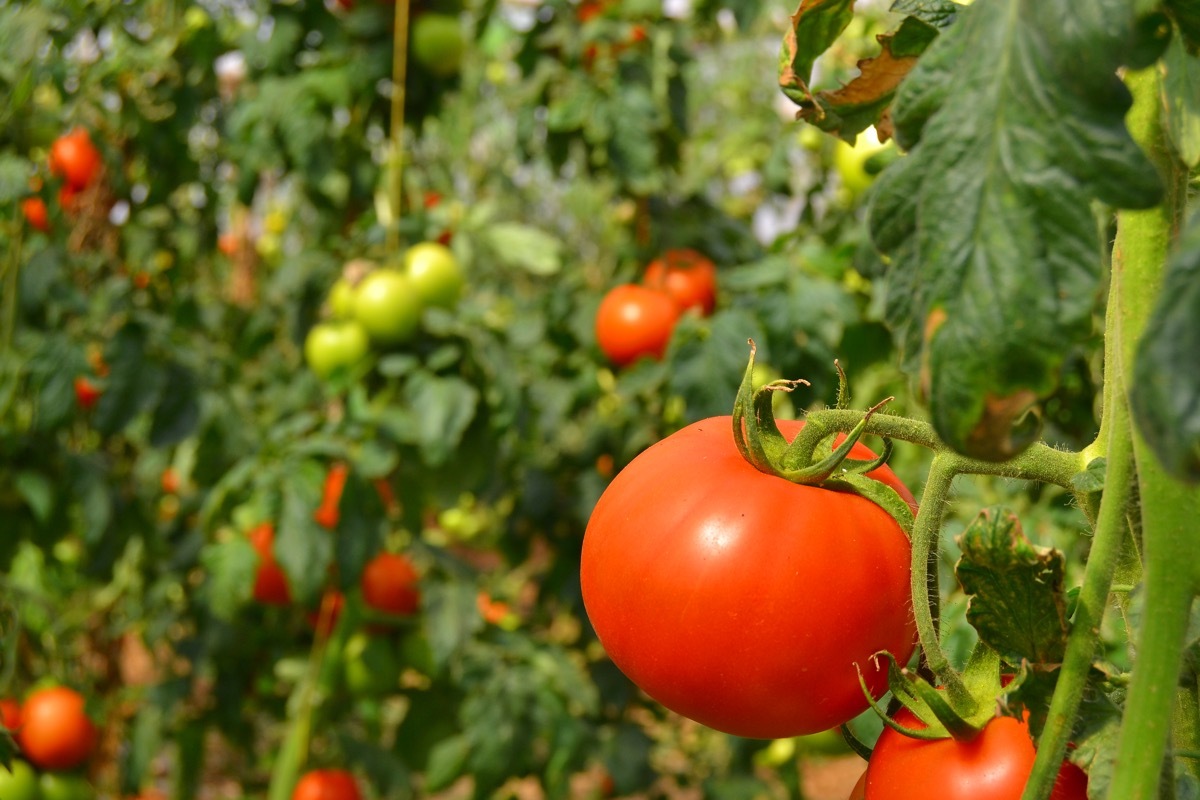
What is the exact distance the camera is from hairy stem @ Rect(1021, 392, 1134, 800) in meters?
0.36

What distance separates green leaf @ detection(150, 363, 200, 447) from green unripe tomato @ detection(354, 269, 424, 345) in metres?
0.27

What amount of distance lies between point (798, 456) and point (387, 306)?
4.25 ft

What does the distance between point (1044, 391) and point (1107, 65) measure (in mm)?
85

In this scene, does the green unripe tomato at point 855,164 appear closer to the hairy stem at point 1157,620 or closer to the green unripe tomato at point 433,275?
the green unripe tomato at point 433,275

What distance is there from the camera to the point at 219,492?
1606mm

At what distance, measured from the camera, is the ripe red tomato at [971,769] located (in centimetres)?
43

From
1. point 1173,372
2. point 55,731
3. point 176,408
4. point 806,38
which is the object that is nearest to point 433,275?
point 176,408

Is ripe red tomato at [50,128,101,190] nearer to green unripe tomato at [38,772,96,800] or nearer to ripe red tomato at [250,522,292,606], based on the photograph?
ripe red tomato at [250,522,292,606]

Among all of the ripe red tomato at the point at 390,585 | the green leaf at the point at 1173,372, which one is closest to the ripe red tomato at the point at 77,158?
the ripe red tomato at the point at 390,585

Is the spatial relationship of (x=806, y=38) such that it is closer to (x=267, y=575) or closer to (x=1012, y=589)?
(x=1012, y=589)

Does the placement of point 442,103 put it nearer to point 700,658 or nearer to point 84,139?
point 84,139

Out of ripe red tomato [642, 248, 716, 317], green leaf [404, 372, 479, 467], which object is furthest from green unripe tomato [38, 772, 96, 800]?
ripe red tomato [642, 248, 716, 317]

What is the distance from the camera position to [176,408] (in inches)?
68.8

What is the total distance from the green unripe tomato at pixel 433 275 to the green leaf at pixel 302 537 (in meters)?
0.33
